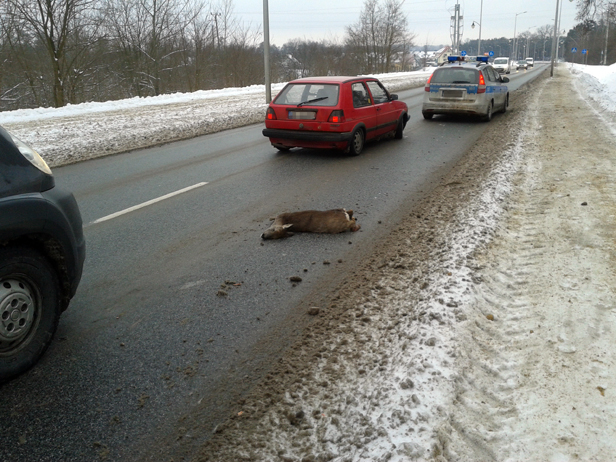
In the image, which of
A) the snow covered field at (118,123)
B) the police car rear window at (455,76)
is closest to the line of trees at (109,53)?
the snow covered field at (118,123)

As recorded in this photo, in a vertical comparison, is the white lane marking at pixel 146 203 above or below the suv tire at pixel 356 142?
below

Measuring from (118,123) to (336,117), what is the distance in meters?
8.38

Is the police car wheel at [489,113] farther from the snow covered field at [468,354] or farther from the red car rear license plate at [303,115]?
the snow covered field at [468,354]

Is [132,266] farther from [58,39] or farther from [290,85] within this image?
[58,39]

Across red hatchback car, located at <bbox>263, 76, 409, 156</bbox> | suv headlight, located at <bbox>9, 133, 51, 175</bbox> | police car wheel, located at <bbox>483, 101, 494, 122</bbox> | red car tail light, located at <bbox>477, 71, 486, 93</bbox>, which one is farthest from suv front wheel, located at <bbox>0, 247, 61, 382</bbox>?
police car wheel, located at <bbox>483, 101, 494, 122</bbox>

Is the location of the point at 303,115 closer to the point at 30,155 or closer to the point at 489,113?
the point at 30,155

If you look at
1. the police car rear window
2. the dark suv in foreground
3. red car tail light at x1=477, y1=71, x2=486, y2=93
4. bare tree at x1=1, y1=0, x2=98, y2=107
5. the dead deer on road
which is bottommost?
the dead deer on road

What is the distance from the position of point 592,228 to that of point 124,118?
48.0ft

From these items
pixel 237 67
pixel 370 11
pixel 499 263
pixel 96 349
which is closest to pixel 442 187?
pixel 499 263

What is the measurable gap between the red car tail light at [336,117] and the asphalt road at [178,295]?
1013 mm

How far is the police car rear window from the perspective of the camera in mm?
15156

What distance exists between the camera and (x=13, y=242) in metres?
3.06

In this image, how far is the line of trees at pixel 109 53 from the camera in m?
26.8

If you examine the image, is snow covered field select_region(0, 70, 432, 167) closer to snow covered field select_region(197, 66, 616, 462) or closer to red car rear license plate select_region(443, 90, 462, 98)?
red car rear license plate select_region(443, 90, 462, 98)
